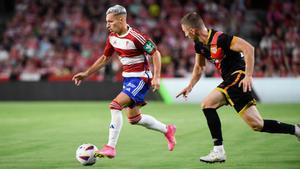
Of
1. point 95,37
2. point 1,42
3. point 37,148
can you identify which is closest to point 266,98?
point 95,37

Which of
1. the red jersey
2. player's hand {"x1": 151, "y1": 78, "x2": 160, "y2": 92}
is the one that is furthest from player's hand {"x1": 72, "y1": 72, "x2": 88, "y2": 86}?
player's hand {"x1": 151, "y1": 78, "x2": 160, "y2": 92}

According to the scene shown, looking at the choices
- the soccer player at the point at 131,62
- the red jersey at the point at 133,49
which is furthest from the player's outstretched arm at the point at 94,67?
the red jersey at the point at 133,49

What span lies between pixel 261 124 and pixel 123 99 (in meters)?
1.80

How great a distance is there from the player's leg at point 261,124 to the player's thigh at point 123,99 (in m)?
1.51

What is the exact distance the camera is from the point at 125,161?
8430 millimetres

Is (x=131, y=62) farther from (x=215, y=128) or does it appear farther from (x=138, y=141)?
(x=138, y=141)

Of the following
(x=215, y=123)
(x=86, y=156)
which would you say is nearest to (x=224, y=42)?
(x=215, y=123)

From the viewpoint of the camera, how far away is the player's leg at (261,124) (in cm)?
822

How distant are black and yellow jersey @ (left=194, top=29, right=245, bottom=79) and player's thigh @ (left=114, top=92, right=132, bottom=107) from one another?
1.10 m

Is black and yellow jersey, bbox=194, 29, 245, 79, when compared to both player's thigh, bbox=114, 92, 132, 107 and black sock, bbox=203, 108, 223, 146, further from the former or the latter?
player's thigh, bbox=114, 92, 132, 107

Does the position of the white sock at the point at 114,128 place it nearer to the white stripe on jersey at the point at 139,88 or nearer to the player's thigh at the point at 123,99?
the player's thigh at the point at 123,99

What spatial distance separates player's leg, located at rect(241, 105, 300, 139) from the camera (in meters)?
8.22

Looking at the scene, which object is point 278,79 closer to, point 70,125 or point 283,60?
point 283,60

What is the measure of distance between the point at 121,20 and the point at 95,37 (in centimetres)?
1520
